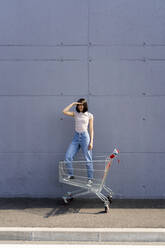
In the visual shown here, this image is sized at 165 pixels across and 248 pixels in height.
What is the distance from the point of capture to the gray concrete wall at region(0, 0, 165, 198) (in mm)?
7105

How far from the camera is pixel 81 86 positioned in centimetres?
713

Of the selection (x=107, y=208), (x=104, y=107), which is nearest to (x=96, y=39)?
(x=104, y=107)

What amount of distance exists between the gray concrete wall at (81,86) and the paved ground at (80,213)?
0.42m

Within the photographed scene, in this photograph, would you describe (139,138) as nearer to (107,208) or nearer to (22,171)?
(107,208)

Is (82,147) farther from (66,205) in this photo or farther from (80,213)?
(80,213)

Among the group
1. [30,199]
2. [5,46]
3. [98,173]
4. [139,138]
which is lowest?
[30,199]

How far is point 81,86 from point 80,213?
2.70 m

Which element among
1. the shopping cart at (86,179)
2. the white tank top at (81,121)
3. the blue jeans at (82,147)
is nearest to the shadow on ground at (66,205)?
the shopping cart at (86,179)

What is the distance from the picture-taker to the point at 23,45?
7.16 metres

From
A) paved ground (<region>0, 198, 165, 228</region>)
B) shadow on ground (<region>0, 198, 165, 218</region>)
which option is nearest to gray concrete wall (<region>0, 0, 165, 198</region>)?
shadow on ground (<region>0, 198, 165, 218</region>)

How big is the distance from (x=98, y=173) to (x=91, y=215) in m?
1.28

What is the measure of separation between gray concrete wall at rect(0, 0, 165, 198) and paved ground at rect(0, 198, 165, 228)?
0.42m

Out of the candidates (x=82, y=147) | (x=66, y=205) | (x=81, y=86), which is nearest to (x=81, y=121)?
(x=82, y=147)

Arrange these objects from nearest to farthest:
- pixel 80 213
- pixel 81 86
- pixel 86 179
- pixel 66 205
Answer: pixel 80 213 < pixel 66 205 < pixel 86 179 < pixel 81 86
